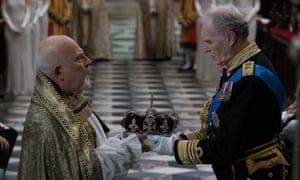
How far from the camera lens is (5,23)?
10438 mm

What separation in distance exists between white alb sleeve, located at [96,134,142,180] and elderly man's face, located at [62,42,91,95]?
1.10 feet

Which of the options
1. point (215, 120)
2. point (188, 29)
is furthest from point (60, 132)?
point (188, 29)

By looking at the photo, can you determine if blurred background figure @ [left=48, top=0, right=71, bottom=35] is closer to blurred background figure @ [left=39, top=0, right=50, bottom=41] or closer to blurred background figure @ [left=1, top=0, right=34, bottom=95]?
blurred background figure @ [left=39, top=0, right=50, bottom=41]

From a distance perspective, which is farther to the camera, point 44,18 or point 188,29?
point 188,29

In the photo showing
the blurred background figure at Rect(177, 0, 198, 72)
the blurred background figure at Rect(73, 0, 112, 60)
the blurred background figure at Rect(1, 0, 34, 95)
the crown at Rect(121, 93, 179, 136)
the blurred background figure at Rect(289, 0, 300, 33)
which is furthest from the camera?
the blurred background figure at Rect(73, 0, 112, 60)

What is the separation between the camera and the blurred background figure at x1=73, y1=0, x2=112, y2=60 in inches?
553

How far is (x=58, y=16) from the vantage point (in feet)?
38.7

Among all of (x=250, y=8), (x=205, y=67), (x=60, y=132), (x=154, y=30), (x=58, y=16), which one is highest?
(x=60, y=132)

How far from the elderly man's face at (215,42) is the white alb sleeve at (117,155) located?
24.0 inches

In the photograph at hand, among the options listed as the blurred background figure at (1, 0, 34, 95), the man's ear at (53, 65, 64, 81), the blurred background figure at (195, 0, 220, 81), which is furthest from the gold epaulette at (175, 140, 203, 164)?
the blurred background figure at (195, 0, 220, 81)

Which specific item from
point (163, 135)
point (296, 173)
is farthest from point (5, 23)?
point (296, 173)

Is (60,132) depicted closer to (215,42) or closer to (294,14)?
(215,42)

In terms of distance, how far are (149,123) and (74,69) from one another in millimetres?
544

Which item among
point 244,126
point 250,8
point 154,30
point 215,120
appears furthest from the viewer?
point 154,30
